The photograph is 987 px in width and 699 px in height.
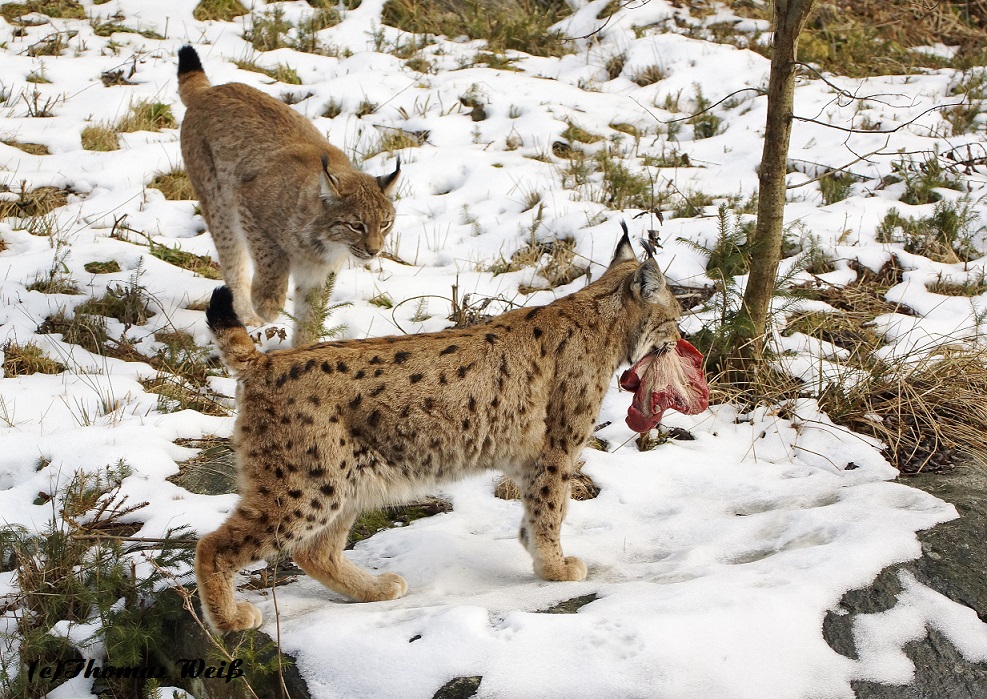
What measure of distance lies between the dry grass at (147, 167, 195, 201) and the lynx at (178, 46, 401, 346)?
863 mm

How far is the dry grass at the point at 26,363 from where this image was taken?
6.09 m

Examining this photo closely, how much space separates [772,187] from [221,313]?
3310 millimetres

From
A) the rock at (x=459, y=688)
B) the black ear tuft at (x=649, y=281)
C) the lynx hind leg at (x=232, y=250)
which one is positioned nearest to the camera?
the rock at (x=459, y=688)

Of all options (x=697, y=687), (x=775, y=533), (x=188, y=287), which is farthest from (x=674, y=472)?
(x=188, y=287)

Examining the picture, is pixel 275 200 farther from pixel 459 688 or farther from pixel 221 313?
pixel 459 688

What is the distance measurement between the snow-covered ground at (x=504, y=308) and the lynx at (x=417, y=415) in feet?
1.02

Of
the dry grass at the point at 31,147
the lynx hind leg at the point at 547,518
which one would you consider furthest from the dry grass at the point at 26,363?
the lynx hind leg at the point at 547,518

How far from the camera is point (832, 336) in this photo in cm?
→ 621

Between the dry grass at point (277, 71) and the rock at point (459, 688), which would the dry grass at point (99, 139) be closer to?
the dry grass at point (277, 71)

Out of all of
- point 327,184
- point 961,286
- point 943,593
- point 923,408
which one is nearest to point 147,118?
point 327,184

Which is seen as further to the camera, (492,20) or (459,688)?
(492,20)

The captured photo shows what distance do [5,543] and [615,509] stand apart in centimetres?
280

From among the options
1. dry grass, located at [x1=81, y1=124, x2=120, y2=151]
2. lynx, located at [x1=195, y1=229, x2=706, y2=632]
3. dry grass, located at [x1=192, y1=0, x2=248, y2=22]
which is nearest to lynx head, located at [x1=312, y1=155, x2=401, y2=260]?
lynx, located at [x1=195, y1=229, x2=706, y2=632]

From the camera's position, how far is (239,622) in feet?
12.0
